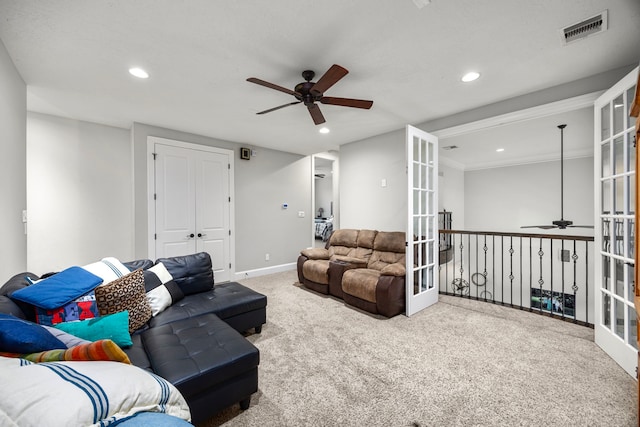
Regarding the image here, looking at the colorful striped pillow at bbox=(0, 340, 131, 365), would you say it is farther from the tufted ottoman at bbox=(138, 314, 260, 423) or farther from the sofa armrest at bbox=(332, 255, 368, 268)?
the sofa armrest at bbox=(332, 255, 368, 268)

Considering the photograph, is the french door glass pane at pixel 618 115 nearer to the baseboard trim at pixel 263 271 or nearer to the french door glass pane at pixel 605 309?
the french door glass pane at pixel 605 309

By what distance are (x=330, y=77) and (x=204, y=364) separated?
2166mm

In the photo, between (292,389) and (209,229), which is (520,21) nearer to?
(292,389)

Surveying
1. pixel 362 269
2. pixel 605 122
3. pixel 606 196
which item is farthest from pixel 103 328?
pixel 605 122

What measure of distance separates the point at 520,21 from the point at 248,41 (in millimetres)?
1959

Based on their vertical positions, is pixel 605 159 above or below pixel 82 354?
above

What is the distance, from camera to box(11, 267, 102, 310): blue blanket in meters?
1.50

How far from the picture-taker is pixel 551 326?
2.75 meters

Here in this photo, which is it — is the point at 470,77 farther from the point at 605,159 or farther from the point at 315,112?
the point at 315,112

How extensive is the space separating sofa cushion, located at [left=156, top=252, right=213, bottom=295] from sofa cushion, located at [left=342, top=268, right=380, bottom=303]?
168cm

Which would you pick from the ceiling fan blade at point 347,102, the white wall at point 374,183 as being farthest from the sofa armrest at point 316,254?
the ceiling fan blade at point 347,102

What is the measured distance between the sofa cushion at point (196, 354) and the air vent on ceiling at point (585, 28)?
3.17 metres

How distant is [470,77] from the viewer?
2.52 m

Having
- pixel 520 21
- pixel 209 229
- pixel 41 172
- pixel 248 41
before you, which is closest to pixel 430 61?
pixel 520 21
